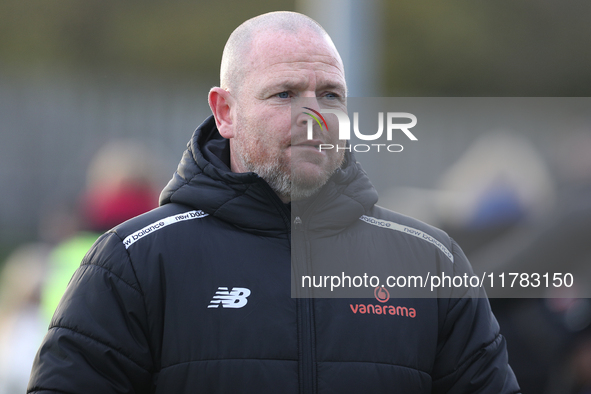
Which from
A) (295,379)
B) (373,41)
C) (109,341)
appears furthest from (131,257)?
(373,41)

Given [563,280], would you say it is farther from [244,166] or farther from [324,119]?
[244,166]

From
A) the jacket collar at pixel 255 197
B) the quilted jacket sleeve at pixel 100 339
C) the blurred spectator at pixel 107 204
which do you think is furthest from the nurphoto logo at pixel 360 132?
the blurred spectator at pixel 107 204

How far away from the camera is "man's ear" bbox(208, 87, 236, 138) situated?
5.75 feet

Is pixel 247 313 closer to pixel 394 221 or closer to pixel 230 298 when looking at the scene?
pixel 230 298

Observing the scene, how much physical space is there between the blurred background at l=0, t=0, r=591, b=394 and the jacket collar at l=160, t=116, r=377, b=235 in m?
0.40

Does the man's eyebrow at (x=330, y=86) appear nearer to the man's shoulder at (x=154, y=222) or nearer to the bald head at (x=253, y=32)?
the bald head at (x=253, y=32)

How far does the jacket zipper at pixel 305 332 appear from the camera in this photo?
1.38 m

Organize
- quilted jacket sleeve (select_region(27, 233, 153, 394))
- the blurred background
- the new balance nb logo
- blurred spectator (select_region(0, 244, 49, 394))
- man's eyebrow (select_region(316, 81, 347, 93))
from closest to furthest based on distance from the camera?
1. quilted jacket sleeve (select_region(27, 233, 153, 394))
2. the new balance nb logo
3. man's eyebrow (select_region(316, 81, 347, 93))
4. the blurred background
5. blurred spectator (select_region(0, 244, 49, 394))

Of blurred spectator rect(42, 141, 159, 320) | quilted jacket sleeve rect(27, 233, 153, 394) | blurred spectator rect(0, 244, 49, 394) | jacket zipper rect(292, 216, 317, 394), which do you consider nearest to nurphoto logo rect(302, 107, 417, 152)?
jacket zipper rect(292, 216, 317, 394)

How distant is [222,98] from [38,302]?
163cm

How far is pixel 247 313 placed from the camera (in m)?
1.42

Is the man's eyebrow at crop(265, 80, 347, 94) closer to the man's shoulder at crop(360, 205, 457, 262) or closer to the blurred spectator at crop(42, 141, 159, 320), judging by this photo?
the man's shoulder at crop(360, 205, 457, 262)

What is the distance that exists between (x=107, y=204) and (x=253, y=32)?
1.57 metres

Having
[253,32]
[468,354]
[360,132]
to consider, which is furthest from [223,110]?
[468,354]
